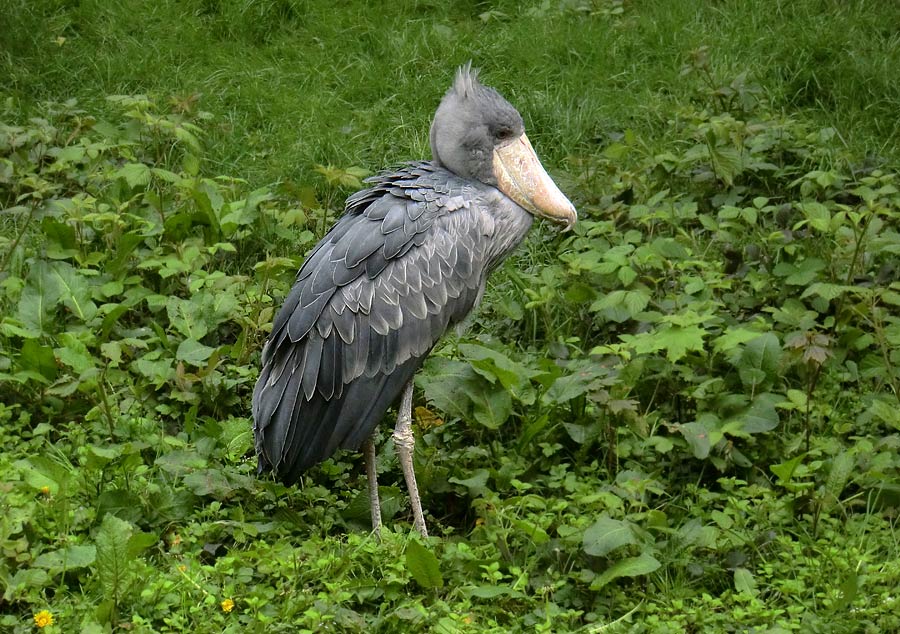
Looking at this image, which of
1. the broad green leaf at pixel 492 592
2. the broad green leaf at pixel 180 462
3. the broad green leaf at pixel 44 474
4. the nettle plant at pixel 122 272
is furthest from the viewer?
the nettle plant at pixel 122 272

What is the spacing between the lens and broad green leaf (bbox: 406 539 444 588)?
3660mm

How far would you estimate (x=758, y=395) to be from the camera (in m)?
4.38

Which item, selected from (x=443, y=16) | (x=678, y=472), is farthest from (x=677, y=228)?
(x=443, y=16)

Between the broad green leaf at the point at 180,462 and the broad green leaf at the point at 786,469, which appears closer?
the broad green leaf at the point at 786,469

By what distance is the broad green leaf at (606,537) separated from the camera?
3.65m

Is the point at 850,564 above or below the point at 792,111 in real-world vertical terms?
below

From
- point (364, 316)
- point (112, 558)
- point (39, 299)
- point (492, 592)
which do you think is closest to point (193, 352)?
point (39, 299)

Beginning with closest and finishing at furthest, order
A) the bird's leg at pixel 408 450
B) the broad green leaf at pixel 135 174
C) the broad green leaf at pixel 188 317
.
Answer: the bird's leg at pixel 408 450, the broad green leaf at pixel 188 317, the broad green leaf at pixel 135 174

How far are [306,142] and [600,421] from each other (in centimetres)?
276

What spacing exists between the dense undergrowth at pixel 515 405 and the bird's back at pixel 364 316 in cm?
33

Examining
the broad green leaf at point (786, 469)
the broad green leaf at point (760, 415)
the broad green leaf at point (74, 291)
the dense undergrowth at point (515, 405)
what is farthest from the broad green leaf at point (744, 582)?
the broad green leaf at point (74, 291)

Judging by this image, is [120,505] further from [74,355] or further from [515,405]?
[515,405]

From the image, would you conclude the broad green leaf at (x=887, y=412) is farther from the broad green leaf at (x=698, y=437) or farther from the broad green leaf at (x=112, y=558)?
the broad green leaf at (x=112, y=558)

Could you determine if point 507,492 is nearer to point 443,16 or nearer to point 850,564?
point 850,564
